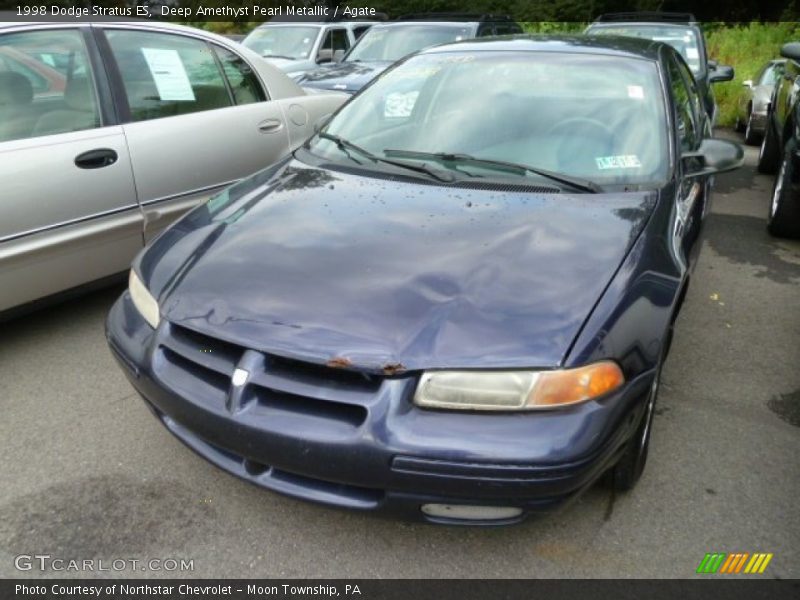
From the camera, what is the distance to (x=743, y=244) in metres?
5.17

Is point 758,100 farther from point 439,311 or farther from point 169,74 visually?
point 439,311

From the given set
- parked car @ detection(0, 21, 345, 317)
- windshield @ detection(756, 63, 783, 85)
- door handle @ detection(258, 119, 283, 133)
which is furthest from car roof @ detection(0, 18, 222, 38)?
windshield @ detection(756, 63, 783, 85)

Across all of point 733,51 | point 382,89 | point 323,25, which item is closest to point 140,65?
point 382,89

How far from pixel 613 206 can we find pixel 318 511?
1.52 meters

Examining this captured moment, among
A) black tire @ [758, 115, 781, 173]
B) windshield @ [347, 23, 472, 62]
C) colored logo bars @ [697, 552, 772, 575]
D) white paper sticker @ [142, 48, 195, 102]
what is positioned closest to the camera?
colored logo bars @ [697, 552, 772, 575]

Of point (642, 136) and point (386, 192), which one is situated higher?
point (642, 136)

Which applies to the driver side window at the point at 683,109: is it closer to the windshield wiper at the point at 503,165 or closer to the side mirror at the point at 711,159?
the side mirror at the point at 711,159

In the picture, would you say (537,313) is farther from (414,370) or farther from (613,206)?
(613,206)

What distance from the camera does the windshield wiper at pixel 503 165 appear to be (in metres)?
2.68

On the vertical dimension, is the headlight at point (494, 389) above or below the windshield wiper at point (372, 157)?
below

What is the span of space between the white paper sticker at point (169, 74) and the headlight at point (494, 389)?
280cm

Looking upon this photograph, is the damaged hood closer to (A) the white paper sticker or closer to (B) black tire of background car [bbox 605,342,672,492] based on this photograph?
(B) black tire of background car [bbox 605,342,672,492]

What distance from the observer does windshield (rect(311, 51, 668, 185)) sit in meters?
2.83

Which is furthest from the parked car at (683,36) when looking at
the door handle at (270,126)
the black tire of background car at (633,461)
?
the black tire of background car at (633,461)
